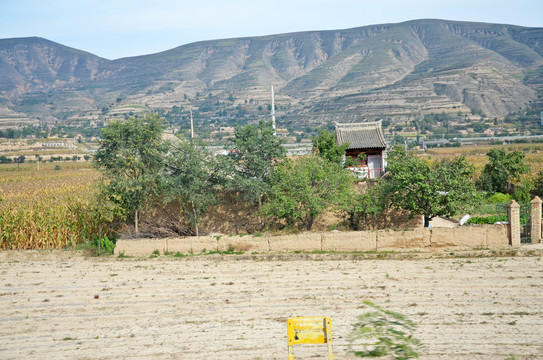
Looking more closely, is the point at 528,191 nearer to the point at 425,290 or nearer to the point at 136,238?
the point at 425,290

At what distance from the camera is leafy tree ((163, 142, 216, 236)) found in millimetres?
23750

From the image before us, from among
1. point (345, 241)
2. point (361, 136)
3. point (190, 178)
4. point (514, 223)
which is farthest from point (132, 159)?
point (361, 136)

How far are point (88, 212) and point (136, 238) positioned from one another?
3.07 metres

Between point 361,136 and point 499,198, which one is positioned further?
point 361,136

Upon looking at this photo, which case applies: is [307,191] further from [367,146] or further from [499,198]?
[499,198]

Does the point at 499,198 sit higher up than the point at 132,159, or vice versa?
the point at 132,159

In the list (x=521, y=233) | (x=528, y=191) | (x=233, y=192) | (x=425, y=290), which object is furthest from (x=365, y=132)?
(x=425, y=290)

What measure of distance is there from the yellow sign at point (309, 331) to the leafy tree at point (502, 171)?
93.4 ft

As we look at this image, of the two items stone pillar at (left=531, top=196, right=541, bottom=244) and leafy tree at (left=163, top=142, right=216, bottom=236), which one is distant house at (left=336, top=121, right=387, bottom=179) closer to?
leafy tree at (left=163, top=142, right=216, bottom=236)

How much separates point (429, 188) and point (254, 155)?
861cm

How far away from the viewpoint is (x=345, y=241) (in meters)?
20.9

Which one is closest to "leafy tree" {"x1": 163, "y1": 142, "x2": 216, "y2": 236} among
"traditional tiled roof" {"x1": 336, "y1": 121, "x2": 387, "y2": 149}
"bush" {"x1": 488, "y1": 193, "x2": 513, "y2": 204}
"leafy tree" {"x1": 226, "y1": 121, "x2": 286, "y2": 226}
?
"leafy tree" {"x1": 226, "y1": 121, "x2": 286, "y2": 226}

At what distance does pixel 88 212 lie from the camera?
24031mm

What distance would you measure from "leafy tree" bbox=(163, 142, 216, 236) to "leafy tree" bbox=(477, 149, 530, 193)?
1990 centimetres
